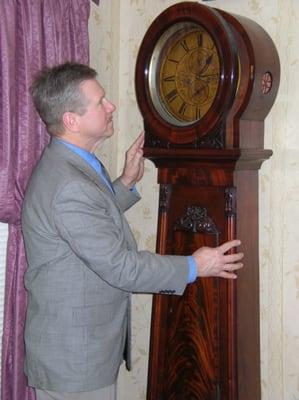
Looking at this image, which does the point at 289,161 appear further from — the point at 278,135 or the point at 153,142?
the point at 153,142

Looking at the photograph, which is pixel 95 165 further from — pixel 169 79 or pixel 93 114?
pixel 169 79

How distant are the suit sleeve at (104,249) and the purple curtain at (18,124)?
32cm

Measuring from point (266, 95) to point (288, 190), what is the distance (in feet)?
1.16

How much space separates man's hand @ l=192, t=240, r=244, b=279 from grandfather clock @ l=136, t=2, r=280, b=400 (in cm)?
5

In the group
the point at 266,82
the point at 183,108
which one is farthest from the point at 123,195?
the point at 266,82

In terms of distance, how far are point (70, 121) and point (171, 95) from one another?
0.34 metres

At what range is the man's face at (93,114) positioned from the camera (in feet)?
4.49

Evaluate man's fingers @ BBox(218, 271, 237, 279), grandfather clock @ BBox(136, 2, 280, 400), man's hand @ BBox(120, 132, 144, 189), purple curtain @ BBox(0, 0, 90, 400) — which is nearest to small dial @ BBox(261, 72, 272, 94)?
grandfather clock @ BBox(136, 2, 280, 400)

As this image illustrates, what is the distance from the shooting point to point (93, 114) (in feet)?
4.54

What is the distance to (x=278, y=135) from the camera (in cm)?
166

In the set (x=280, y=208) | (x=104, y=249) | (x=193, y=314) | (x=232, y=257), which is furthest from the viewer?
(x=280, y=208)

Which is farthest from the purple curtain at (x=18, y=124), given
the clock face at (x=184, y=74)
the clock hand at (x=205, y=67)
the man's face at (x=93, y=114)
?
the clock hand at (x=205, y=67)

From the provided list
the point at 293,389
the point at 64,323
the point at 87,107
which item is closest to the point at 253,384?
the point at 293,389

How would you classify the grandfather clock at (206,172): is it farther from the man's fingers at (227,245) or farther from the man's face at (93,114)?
the man's face at (93,114)
